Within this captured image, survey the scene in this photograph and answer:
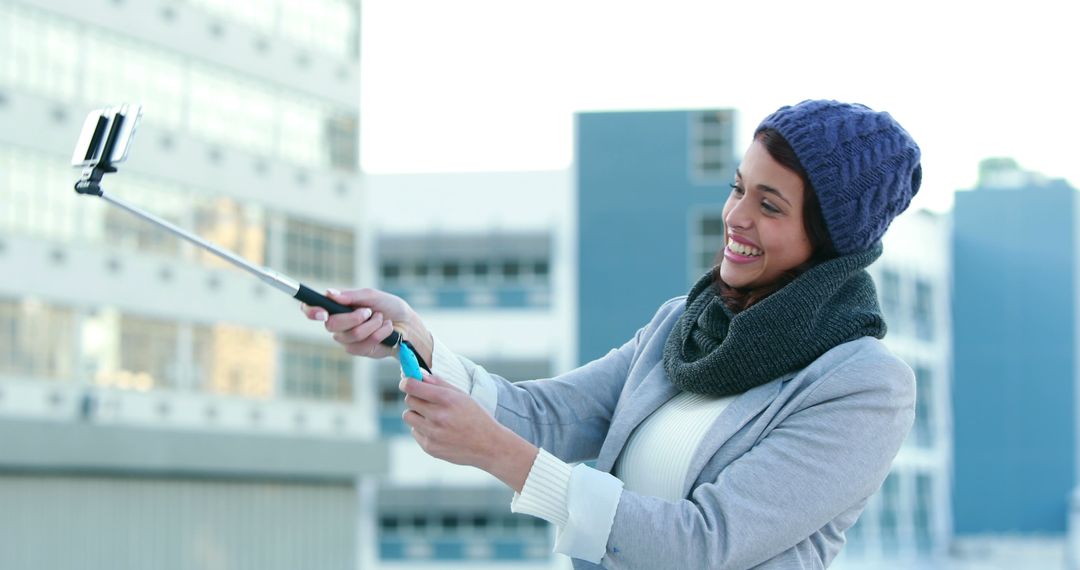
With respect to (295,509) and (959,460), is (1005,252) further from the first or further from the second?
(295,509)

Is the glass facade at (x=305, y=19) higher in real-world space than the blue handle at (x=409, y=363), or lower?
higher

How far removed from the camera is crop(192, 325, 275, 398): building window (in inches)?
1025

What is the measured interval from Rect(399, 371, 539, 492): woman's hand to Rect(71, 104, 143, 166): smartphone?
19.9 inches

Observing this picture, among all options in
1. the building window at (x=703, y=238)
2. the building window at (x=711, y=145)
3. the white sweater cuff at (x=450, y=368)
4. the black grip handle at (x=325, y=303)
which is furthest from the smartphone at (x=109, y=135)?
the building window at (x=703, y=238)

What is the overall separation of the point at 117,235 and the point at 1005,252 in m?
32.2

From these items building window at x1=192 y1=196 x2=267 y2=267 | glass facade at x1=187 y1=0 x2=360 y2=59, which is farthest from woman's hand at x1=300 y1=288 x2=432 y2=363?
glass facade at x1=187 y1=0 x2=360 y2=59

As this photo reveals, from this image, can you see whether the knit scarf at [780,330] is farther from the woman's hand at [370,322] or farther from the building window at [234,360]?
the building window at [234,360]

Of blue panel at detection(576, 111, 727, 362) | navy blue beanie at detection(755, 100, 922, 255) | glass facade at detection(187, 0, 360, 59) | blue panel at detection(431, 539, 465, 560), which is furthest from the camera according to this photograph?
blue panel at detection(576, 111, 727, 362)

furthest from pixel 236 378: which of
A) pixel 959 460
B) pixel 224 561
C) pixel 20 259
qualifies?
pixel 959 460

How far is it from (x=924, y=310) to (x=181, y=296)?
89.0ft

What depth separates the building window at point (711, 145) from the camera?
44.3m

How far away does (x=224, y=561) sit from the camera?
27.1 metres

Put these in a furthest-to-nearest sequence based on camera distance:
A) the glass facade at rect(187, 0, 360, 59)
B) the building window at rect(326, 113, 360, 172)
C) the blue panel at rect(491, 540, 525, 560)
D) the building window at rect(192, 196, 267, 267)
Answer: the blue panel at rect(491, 540, 525, 560) → the building window at rect(326, 113, 360, 172) → the glass facade at rect(187, 0, 360, 59) → the building window at rect(192, 196, 267, 267)

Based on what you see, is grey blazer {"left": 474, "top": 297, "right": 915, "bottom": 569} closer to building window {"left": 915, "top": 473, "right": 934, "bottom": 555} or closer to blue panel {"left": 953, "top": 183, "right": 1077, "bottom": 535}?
building window {"left": 915, "top": 473, "right": 934, "bottom": 555}
